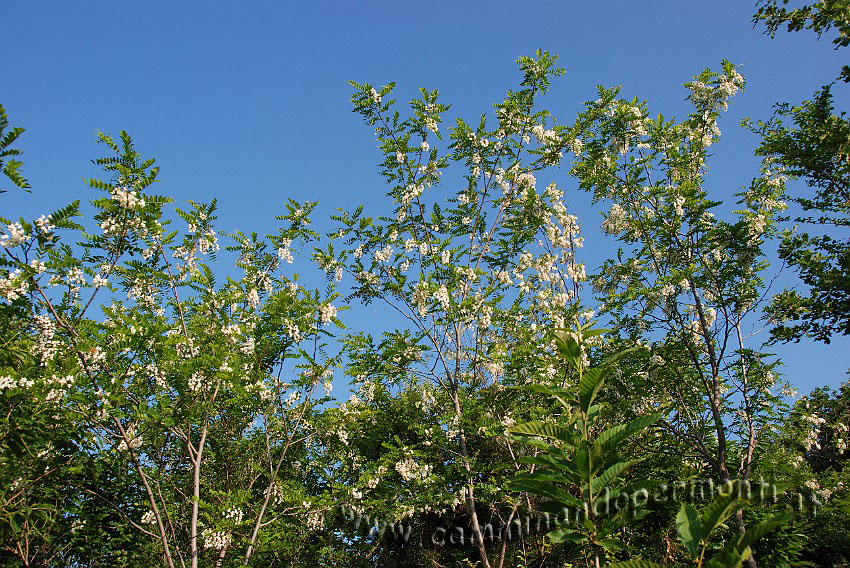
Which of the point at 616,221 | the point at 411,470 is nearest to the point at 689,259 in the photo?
the point at 616,221

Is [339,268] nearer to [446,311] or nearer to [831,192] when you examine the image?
[446,311]

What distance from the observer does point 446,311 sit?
28.3 feet

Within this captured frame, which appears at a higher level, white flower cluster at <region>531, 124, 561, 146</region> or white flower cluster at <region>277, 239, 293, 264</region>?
white flower cluster at <region>531, 124, 561, 146</region>

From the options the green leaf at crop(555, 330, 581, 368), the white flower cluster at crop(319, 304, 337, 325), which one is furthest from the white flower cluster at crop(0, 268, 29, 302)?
the green leaf at crop(555, 330, 581, 368)

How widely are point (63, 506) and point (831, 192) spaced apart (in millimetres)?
11638

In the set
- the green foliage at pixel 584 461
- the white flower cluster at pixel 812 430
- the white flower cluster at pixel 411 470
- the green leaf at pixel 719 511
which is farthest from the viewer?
the white flower cluster at pixel 812 430

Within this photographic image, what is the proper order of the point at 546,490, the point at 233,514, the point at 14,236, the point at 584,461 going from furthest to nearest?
1. the point at 233,514
2. the point at 14,236
3. the point at 546,490
4. the point at 584,461

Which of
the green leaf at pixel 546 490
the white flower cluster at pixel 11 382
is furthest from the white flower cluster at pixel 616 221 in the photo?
the white flower cluster at pixel 11 382

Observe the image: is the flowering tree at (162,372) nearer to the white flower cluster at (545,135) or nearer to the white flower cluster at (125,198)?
the white flower cluster at (125,198)

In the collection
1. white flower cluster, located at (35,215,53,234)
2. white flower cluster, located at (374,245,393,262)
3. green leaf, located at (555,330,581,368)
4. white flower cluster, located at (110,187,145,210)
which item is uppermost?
white flower cluster, located at (374,245,393,262)

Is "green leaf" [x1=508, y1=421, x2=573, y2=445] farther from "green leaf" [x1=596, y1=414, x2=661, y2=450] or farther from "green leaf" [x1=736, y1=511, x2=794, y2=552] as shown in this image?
"green leaf" [x1=736, y1=511, x2=794, y2=552]

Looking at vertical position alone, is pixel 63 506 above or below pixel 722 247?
below

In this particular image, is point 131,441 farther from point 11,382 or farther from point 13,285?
point 13,285

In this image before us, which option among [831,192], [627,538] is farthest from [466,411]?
[831,192]
